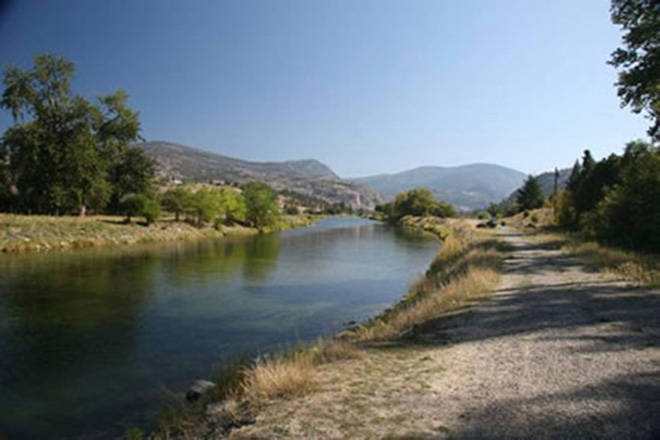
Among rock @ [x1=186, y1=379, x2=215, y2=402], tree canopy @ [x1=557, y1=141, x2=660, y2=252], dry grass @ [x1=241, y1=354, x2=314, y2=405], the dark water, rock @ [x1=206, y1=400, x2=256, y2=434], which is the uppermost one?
tree canopy @ [x1=557, y1=141, x2=660, y2=252]

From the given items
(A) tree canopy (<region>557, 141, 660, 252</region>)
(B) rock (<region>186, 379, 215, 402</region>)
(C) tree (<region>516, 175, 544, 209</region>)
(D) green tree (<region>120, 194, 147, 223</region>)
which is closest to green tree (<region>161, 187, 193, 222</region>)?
(D) green tree (<region>120, 194, 147, 223</region>)

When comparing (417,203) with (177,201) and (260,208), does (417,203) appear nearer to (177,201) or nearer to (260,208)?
(260,208)

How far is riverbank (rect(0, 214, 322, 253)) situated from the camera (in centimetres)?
3941

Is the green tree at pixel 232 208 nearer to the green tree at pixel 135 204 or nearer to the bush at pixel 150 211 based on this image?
the bush at pixel 150 211

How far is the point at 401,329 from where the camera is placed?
11469mm

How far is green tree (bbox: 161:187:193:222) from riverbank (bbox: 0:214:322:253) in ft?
12.2

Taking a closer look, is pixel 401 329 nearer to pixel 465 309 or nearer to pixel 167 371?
pixel 465 309

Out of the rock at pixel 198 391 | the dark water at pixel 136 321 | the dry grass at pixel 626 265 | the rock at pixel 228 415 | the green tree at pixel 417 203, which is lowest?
the dark water at pixel 136 321

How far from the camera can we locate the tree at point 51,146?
4894cm

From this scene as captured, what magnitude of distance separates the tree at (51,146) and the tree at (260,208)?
29.7 meters

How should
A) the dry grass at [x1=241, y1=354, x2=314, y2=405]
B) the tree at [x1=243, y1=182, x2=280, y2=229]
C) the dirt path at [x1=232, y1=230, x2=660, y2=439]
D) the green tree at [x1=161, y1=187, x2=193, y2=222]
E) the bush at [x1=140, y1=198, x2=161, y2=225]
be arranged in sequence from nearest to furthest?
the dirt path at [x1=232, y1=230, x2=660, y2=439], the dry grass at [x1=241, y1=354, x2=314, y2=405], the bush at [x1=140, y1=198, x2=161, y2=225], the green tree at [x1=161, y1=187, x2=193, y2=222], the tree at [x1=243, y1=182, x2=280, y2=229]

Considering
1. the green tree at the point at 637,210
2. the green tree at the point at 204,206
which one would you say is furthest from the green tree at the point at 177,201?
the green tree at the point at 637,210

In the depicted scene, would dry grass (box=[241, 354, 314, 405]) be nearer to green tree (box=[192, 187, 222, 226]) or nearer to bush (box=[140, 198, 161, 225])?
bush (box=[140, 198, 161, 225])

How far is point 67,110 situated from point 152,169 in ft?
51.8
